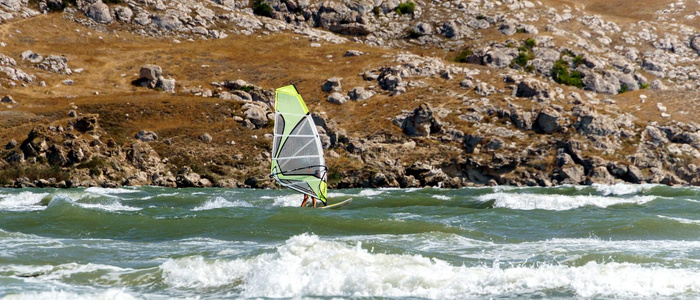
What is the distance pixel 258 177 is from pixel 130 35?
36.5m

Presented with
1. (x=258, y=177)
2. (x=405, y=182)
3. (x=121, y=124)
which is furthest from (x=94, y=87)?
(x=405, y=182)

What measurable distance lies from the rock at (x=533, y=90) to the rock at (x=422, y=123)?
32.3 feet

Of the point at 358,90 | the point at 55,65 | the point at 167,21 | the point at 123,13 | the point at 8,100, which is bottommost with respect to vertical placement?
the point at 8,100

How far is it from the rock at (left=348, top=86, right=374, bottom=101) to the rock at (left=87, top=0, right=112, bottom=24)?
3089 cm

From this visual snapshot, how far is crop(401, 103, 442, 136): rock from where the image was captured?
59.2 metres

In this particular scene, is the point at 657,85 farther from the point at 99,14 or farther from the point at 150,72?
the point at 99,14

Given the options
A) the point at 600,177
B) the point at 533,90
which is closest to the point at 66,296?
the point at 600,177

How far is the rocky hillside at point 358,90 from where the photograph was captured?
52.5 metres

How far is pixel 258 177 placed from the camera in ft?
169

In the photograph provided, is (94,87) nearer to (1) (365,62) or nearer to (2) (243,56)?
(2) (243,56)

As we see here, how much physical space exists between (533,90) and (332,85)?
18.9m

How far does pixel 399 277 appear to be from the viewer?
594 inches

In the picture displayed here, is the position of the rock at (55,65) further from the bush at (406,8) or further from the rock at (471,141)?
the bush at (406,8)

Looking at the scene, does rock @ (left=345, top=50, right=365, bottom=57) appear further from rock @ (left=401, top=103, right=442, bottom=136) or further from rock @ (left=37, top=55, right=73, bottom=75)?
rock @ (left=37, top=55, right=73, bottom=75)
